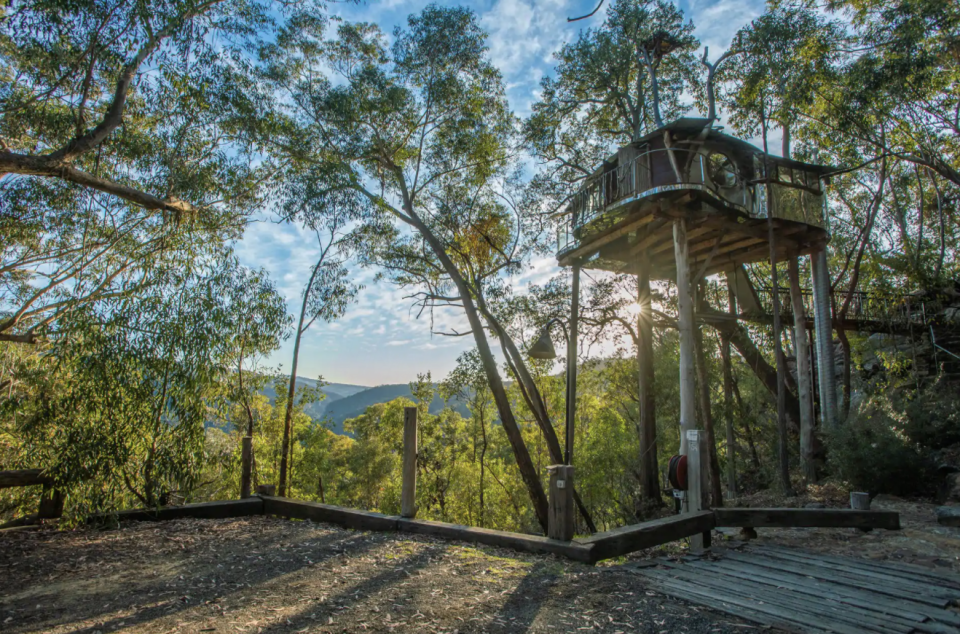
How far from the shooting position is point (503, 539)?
5.22 m

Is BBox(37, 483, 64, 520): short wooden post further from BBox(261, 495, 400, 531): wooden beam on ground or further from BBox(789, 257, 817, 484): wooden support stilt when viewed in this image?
BBox(789, 257, 817, 484): wooden support stilt

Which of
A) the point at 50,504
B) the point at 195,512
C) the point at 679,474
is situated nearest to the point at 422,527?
the point at 679,474

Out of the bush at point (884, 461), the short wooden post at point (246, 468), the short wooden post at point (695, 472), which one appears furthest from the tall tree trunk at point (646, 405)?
the short wooden post at point (246, 468)

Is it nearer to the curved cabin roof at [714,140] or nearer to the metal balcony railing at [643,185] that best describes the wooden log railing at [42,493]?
the metal balcony railing at [643,185]

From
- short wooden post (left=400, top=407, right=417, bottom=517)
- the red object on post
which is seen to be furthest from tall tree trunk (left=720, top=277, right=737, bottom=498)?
short wooden post (left=400, top=407, right=417, bottom=517)

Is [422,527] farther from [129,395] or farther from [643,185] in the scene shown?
[643,185]

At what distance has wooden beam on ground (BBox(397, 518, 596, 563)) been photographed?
4605 millimetres

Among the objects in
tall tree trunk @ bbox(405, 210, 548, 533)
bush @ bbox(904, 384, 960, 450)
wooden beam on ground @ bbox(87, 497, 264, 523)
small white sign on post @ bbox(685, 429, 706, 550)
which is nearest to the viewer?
small white sign on post @ bbox(685, 429, 706, 550)

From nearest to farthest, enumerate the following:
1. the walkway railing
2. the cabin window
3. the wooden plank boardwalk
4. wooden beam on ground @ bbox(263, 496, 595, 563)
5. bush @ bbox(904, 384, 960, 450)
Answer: the wooden plank boardwalk
wooden beam on ground @ bbox(263, 496, 595, 563)
bush @ bbox(904, 384, 960, 450)
the cabin window
the walkway railing

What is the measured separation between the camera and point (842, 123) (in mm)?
13617

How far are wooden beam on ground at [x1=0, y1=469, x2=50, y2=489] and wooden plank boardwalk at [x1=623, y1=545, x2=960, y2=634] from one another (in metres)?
6.37

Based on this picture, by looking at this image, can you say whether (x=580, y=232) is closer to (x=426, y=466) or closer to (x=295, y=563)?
(x=295, y=563)

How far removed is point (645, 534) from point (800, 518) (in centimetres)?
210

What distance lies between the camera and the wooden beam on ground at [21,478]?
5.74 metres
